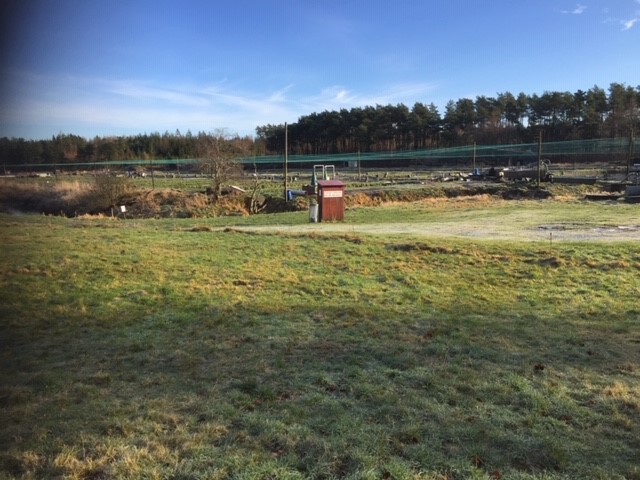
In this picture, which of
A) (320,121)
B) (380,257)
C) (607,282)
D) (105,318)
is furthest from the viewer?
(320,121)

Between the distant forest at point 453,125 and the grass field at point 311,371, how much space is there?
7734cm

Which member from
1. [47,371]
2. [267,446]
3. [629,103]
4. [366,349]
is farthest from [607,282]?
[629,103]

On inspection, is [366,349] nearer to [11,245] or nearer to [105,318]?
[105,318]

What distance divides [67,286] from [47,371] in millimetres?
3946

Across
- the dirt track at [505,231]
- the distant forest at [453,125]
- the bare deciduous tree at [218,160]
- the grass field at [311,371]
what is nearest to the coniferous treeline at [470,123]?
the distant forest at [453,125]

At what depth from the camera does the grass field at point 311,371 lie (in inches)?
128

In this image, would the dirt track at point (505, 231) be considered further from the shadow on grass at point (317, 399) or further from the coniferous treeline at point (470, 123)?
the coniferous treeline at point (470, 123)

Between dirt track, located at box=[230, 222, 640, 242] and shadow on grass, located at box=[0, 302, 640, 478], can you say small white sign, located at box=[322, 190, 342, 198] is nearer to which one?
dirt track, located at box=[230, 222, 640, 242]

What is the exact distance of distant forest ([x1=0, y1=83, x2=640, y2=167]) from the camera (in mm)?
87875

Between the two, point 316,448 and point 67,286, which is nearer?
point 316,448

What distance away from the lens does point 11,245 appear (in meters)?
2.28

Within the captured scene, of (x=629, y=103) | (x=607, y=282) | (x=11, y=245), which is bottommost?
(x=607, y=282)

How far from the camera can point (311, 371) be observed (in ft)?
16.3

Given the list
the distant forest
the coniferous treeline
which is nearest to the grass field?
the distant forest
